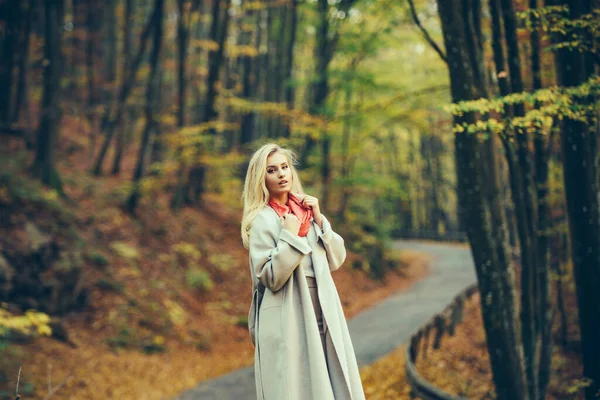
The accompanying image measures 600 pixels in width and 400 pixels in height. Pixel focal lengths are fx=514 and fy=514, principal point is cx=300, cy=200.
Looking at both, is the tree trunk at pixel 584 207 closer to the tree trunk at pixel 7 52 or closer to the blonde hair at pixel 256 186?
the blonde hair at pixel 256 186

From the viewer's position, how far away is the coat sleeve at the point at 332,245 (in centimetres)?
318

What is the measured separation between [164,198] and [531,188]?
38.4 feet

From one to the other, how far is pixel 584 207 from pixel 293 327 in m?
3.81

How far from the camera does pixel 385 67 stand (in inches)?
784

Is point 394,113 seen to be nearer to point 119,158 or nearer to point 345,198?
point 345,198

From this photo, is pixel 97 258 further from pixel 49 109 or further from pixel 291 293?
pixel 291 293

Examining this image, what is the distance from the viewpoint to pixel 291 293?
3.04 metres

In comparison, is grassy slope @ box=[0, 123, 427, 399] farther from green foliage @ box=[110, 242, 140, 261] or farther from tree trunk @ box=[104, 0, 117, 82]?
tree trunk @ box=[104, 0, 117, 82]

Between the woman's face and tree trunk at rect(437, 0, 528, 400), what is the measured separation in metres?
2.95

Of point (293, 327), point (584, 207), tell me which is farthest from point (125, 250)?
point (293, 327)

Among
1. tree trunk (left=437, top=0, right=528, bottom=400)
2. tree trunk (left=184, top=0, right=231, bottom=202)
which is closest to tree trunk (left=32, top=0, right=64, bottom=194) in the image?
tree trunk (left=184, top=0, right=231, bottom=202)

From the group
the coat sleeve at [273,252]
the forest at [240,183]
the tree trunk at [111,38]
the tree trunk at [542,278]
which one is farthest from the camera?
the tree trunk at [111,38]

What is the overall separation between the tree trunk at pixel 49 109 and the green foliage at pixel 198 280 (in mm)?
3561

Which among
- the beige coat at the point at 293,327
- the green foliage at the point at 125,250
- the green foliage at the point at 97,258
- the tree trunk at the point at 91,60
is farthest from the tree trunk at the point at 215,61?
the beige coat at the point at 293,327
